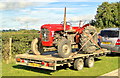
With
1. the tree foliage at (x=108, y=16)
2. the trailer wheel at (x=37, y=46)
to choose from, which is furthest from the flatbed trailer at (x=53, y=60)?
the tree foliage at (x=108, y=16)

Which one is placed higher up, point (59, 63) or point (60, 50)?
point (60, 50)

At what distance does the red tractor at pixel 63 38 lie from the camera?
8578 mm

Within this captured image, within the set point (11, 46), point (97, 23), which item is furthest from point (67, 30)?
point (97, 23)

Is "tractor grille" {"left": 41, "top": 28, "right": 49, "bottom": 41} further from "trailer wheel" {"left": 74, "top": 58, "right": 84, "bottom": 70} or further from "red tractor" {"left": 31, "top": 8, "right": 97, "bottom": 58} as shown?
"trailer wheel" {"left": 74, "top": 58, "right": 84, "bottom": 70}

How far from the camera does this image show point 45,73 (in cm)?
859

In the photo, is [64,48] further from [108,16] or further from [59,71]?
[108,16]

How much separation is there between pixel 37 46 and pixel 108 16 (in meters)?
43.9

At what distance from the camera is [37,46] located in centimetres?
988

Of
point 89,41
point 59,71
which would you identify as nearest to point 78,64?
point 59,71

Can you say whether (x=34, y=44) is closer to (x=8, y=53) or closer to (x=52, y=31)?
(x=52, y=31)

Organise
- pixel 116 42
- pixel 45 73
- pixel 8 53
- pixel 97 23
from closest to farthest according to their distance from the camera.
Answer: pixel 45 73 → pixel 8 53 → pixel 116 42 → pixel 97 23

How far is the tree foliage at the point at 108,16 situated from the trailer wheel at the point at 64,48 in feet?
140

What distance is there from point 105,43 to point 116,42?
87 cm

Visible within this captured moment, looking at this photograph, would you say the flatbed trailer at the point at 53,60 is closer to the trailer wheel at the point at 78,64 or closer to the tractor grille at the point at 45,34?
the trailer wheel at the point at 78,64
